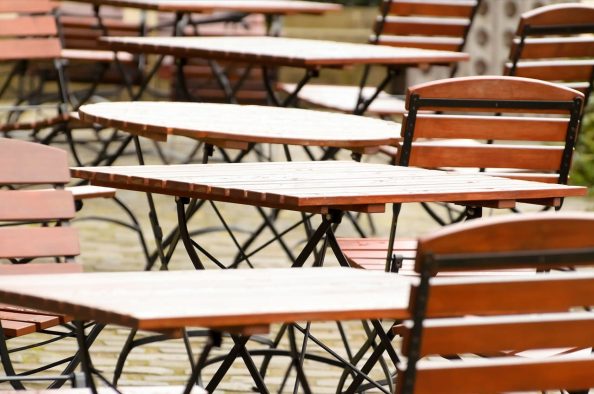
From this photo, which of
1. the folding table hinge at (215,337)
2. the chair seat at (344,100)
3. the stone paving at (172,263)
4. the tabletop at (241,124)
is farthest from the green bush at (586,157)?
the folding table hinge at (215,337)

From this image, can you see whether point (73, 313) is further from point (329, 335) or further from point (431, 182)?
point (329, 335)

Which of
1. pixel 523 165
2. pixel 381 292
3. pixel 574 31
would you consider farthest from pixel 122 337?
pixel 381 292

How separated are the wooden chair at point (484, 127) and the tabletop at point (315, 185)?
416mm

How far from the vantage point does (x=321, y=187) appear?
320 centimetres

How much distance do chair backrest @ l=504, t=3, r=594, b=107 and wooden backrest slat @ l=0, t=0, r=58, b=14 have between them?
2.39m

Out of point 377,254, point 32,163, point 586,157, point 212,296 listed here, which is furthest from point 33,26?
point 212,296

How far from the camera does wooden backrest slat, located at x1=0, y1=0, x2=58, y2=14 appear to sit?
6471 millimetres

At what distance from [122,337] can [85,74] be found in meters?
5.47

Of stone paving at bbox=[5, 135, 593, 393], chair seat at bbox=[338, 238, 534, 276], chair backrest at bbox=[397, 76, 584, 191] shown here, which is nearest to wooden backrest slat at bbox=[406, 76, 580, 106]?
chair backrest at bbox=[397, 76, 584, 191]

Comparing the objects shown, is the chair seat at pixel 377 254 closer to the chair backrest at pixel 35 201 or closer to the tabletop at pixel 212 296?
the chair backrest at pixel 35 201

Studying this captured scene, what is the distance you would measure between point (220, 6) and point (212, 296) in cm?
493

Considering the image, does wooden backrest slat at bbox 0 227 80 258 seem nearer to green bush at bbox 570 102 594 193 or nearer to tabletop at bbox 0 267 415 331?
tabletop at bbox 0 267 415 331

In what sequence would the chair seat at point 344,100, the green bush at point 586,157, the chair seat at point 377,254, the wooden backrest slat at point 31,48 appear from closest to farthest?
the chair seat at point 377,254
the chair seat at point 344,100
the wooden backrest slat at point 31,48
the green bush at point 586,157

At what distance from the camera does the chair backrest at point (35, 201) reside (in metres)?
3.33
